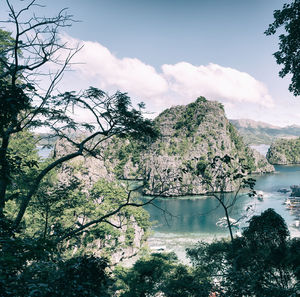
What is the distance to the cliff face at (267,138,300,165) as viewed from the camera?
102 meters

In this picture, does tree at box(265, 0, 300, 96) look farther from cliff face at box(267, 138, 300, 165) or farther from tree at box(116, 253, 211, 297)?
cliff face at box(267, 138, 300, 165)

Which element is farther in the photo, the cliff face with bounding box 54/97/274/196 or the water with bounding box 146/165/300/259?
the cliff face with bounding box 54/97/274/196

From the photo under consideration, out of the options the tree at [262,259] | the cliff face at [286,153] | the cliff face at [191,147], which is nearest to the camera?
the tree at [262,259]

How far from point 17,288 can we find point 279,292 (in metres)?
6.58

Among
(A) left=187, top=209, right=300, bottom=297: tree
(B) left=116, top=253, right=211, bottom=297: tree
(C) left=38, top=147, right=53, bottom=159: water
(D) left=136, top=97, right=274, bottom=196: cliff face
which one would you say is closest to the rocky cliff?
(D) left=136, top=97, right=274, bottom=196: cliff face

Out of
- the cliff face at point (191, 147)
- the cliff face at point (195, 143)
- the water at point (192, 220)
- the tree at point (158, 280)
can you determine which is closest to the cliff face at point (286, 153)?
the cliff face at point (195, 143)

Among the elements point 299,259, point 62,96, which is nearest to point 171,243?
point 299,259

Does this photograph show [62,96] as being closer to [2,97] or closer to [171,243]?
[2,97]

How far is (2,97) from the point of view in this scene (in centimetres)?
400

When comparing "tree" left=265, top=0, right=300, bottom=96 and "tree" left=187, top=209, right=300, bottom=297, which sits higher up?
"tree" left=265, top=0, right=300, bottom=96

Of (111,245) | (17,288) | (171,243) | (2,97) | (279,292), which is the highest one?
(2,97)

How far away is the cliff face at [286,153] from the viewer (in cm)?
10181

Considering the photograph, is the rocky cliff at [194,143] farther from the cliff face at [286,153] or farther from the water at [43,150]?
the cliff face at [286,153]

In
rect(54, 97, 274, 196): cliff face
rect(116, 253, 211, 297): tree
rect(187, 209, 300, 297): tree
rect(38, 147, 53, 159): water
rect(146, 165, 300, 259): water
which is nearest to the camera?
rect(187, 209, 300, 297): tree
